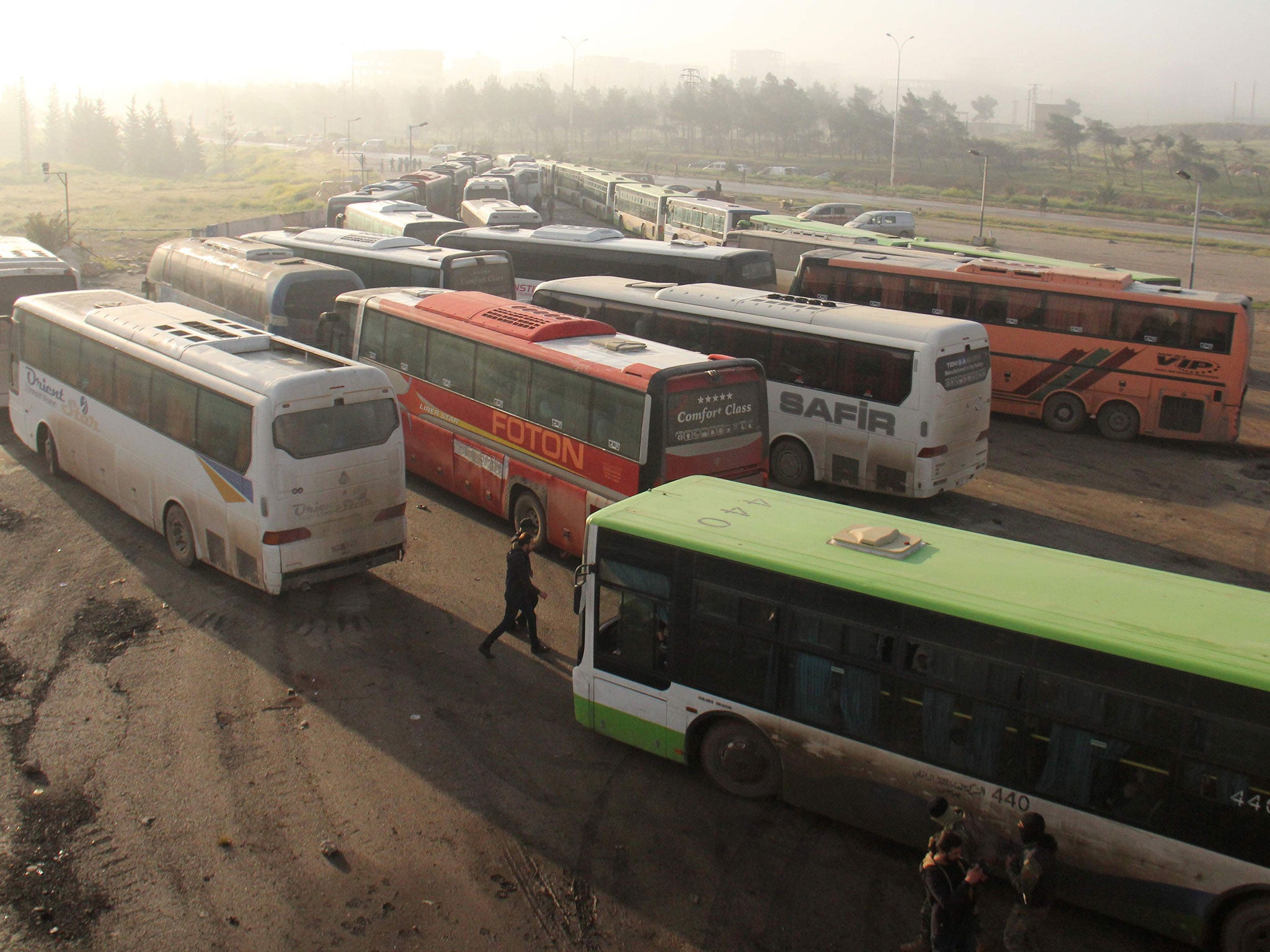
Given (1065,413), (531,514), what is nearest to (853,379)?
(531,514)

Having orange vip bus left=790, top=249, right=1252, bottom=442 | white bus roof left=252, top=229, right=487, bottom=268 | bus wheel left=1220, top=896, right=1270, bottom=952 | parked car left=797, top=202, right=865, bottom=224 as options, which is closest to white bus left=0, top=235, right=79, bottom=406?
white bus roof left=252, top=229, right=487, bottom=268

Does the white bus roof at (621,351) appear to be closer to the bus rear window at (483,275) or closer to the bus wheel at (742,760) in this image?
the bus wheel at (742,760)

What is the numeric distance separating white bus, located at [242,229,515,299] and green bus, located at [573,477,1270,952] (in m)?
13.3

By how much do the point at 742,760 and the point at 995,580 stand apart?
94.4 inches

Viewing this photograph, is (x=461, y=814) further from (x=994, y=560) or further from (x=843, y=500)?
(x=843, y=500)

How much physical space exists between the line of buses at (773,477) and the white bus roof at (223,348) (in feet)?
0.17

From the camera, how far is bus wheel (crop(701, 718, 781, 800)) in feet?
25.7

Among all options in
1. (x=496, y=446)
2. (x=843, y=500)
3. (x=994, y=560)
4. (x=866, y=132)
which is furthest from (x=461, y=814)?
(x=866, y=132)

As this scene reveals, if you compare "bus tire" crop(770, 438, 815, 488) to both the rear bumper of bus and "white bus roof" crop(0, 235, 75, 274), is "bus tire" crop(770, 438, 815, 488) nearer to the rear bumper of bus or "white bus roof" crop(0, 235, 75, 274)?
the rear bumper of bus

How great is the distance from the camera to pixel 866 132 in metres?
112

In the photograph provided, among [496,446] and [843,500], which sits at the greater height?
[496,446]

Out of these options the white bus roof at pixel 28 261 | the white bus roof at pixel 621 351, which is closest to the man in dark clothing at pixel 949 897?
the white bus roof at pixel 621 351

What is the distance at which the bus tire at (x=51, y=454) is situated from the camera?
1496cm

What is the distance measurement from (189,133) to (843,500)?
117635mm
